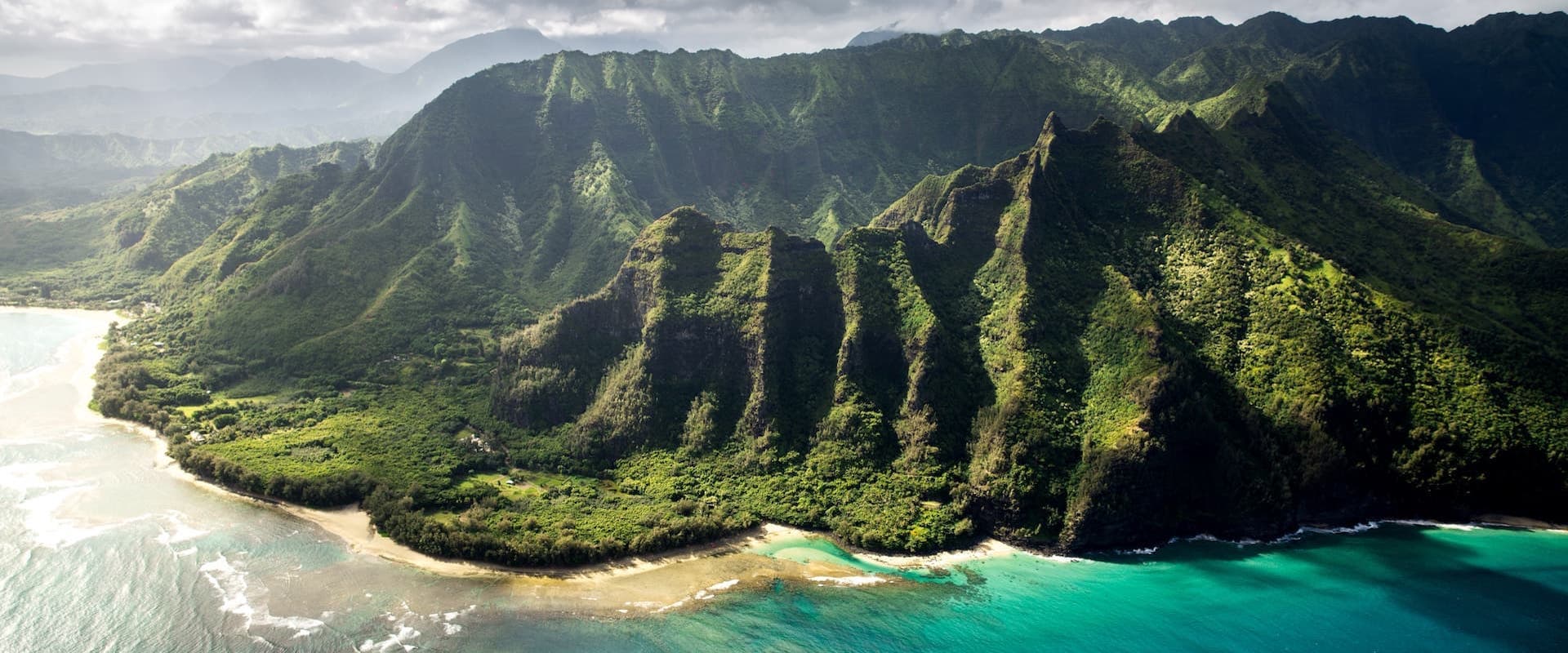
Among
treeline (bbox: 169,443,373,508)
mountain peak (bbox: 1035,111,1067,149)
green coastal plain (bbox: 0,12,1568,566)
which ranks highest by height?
mountain peak (bbox: 1035,111,1067,149)

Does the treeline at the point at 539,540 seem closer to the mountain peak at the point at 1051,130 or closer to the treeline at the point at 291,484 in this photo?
the treeline at the point at 291,484

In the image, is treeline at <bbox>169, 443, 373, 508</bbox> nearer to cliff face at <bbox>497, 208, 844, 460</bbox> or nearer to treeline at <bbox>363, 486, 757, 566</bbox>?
treeline at <bbox>363, 486, 757, 566</bbox>

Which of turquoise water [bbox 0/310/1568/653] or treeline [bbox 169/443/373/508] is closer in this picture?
turquoise water [bbox 0/310/1568/653]

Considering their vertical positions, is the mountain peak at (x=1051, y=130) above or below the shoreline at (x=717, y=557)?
above

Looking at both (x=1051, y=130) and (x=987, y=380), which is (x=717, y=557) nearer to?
(x=987, y=380)

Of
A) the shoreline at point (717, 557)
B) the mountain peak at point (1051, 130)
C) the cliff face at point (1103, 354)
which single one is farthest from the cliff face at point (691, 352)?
the mountain peak at point (1051, 130)

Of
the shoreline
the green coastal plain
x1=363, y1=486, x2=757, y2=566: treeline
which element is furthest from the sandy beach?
the green coastal plain
